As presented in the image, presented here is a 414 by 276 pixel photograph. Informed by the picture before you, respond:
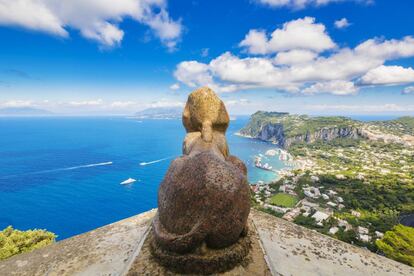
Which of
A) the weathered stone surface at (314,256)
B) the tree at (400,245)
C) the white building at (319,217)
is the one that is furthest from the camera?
the white building at (319,217)

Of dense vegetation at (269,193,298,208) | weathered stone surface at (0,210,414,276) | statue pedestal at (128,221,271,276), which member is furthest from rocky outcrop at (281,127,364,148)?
statue pedestal at (128,221,271,276)

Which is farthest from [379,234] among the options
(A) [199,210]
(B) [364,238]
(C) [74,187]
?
(C) [74,187]

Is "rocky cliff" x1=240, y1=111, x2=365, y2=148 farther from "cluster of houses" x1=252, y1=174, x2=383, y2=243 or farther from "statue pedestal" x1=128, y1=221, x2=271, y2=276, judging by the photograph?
"statue pedestal" x1=128, y1=221, x2=271, y2=276

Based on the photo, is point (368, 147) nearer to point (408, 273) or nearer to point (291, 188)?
point (291, 188)

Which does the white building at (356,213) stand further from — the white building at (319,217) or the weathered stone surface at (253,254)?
the weathered stone surface at (253,254)

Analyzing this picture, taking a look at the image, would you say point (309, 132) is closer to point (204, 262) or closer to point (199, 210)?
point (204, 262)

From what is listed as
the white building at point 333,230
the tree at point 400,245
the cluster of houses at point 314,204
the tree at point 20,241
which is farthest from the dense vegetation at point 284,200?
the tree at point 20,241

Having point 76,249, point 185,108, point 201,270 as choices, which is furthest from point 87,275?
point 185,108
